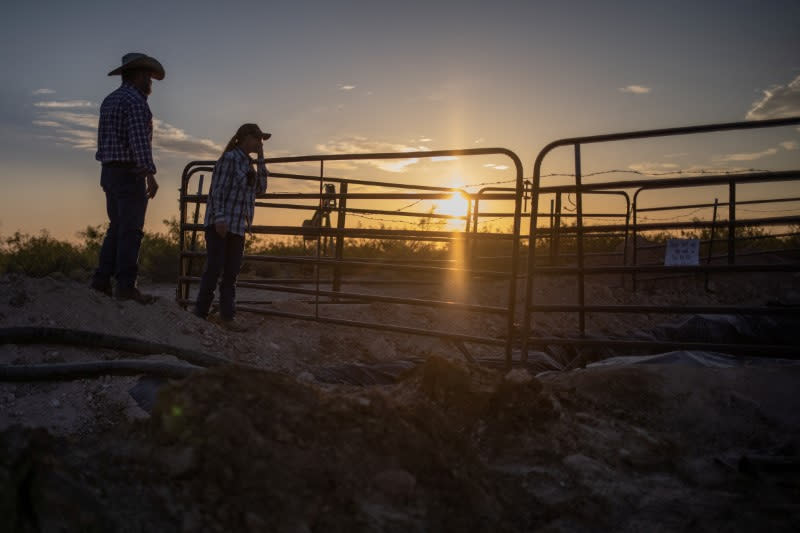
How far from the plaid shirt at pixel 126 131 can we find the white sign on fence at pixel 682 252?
438 cm

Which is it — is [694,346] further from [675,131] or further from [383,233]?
[383,233]

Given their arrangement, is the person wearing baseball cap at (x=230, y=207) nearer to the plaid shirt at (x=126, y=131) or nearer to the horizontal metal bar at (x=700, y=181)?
the plaid shirt at (x=126, y=131)

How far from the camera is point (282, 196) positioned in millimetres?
7066

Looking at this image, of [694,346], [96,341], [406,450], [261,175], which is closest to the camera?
[406,450]

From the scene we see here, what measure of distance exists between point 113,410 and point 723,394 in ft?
12.2

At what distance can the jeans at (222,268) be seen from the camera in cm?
594

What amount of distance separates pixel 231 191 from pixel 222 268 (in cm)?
83

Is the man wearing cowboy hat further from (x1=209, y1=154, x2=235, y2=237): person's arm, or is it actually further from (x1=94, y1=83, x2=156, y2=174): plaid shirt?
(x1=209, y1=154, x2=235, y2=237): person's arm

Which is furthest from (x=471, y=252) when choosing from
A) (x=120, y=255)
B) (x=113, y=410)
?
(x=113, y=410)

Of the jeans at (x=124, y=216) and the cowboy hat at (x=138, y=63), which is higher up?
the cowboy hat at (x=138, y=63)

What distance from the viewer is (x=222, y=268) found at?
6.14m

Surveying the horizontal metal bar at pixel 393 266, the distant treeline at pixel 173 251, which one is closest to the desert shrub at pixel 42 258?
the distant treeline at pixel 173 251

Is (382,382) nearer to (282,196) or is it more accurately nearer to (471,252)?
(282,196)

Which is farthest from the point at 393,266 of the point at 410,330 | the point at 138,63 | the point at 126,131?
the point at 138,63
